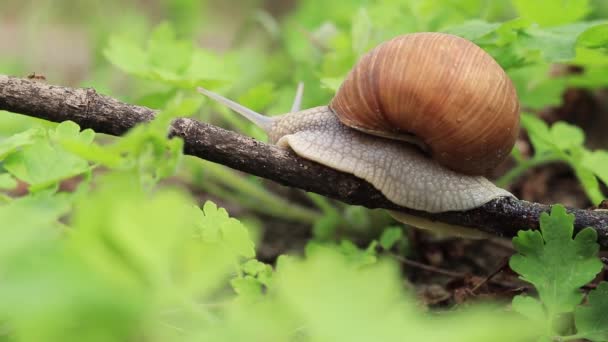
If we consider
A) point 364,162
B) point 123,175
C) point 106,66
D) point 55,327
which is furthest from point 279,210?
point 106,66

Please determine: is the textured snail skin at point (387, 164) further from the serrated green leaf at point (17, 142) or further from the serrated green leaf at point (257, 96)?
the serrated green leaf at point (17, 142)

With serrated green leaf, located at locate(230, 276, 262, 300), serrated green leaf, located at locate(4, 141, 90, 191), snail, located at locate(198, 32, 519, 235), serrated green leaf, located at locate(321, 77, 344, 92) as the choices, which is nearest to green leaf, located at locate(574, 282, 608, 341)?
snail, located at locate(198, 32, 519, 235)

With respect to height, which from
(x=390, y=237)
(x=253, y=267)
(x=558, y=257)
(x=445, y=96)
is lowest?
(x=390, y=237)

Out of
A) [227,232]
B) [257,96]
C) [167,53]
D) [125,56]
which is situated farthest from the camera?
[167,53]

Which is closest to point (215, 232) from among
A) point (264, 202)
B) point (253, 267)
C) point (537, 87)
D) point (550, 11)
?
point (253, 267)

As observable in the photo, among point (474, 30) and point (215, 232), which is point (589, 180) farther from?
point (215, 232)

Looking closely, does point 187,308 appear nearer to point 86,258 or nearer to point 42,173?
point 86,258

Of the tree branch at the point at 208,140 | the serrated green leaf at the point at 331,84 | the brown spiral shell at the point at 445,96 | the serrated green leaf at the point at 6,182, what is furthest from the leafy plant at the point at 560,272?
the serrated green leaf at the point at 6,182
